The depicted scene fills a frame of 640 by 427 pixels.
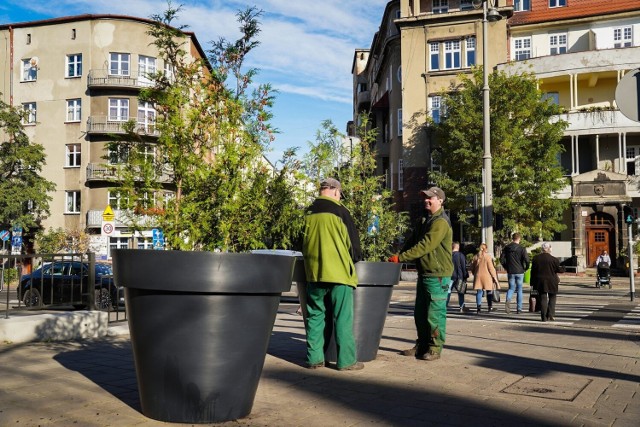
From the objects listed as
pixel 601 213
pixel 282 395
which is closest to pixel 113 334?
pixel 282 395

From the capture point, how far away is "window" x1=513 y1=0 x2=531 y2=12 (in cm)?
4278

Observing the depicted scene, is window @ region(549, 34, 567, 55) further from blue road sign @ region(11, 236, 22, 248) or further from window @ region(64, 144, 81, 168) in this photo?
blue road sign @ region(11, 236, 22, 248)

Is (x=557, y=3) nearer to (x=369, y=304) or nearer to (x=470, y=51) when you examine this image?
(x=470, y=51)

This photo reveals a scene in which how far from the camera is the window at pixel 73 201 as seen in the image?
46.0m

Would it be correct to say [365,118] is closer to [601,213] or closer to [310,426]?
[310,426]

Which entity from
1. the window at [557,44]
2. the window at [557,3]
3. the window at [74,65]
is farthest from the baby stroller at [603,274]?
the window at [74,65]

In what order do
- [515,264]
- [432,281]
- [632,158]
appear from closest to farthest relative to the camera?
[432,281] → [515,264] → [632,158]

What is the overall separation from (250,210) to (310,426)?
65.6 inches

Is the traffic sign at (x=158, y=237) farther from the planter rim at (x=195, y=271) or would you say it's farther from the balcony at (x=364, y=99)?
the balcony at (x=364, y=99)

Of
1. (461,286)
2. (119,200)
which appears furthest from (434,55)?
(119,200)

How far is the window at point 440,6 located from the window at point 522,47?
4.70 metres

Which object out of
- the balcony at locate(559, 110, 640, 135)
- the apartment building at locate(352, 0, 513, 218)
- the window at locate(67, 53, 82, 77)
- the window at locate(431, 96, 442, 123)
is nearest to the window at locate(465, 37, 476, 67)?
the apartment building at locate(352, 0, 513, 218)

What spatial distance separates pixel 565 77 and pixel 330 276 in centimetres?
3541

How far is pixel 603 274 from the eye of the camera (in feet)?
85.8
